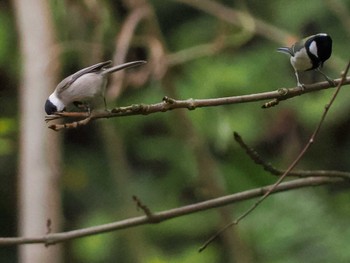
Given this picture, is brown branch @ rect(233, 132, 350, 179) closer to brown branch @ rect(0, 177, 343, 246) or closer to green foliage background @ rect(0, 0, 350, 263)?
brown branch @ rect(0, 177, 343, 246)

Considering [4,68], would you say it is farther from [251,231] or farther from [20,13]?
[251,231]

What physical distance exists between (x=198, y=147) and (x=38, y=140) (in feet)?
1.29

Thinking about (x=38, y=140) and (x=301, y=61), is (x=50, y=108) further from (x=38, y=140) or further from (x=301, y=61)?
(x=38, y=140)

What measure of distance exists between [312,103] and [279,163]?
0.26 meters

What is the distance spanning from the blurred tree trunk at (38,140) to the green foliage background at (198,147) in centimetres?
7

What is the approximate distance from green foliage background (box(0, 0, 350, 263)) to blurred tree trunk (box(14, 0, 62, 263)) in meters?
0.07

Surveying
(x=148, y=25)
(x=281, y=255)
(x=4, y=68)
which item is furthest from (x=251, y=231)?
(x=4, y=68)

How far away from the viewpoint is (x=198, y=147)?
7.16ft

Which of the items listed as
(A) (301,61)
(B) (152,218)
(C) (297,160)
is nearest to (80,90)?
(A) (301,61)

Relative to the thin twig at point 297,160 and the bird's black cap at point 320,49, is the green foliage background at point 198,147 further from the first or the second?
the bird's black cap at point 320,49

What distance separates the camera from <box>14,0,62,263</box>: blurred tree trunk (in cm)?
205

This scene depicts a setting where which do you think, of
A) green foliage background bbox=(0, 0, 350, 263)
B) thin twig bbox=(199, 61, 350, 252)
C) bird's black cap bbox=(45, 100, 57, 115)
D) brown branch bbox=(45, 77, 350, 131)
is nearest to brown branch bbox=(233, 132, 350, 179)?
thin twig bbox=(199, 61, 350, 252)

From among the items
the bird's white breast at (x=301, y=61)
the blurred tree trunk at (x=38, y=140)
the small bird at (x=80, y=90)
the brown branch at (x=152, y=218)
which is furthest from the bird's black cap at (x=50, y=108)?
the blurred tree trunk at (x=38, y=140)

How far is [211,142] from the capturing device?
290cm
